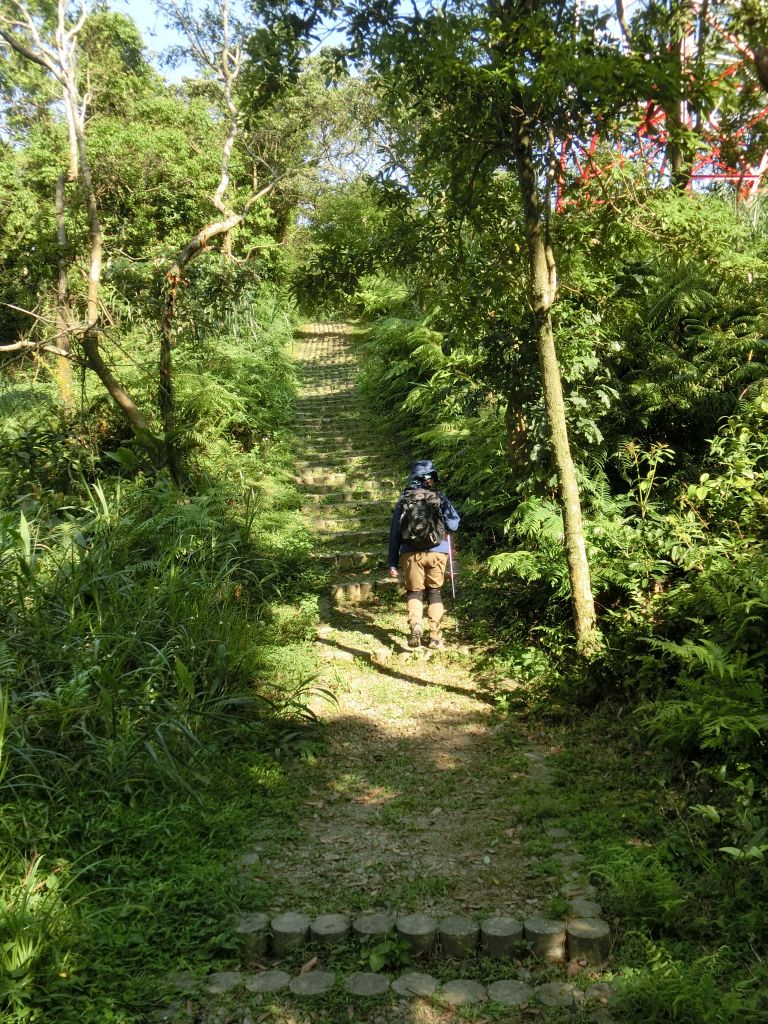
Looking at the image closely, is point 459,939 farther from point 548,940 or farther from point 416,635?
point 416,635

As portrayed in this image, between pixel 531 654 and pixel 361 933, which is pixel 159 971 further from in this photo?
pixel 531 654

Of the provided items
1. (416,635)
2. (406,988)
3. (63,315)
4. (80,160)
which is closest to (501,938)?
(406,988)

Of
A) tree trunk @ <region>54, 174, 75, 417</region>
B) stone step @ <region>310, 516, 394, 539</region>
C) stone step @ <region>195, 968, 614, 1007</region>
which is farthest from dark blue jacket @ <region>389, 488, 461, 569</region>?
tree trunk @ <region>54, 174, 75, 417</region>

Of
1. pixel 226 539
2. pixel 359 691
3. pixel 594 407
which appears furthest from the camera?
pixel 226 539

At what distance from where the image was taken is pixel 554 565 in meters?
6.77

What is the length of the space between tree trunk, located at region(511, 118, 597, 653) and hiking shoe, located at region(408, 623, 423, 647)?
1.74 meters

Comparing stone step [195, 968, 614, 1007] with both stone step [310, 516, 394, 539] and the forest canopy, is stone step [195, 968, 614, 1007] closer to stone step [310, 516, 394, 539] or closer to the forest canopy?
the forest canopy

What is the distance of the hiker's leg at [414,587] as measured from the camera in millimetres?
7277

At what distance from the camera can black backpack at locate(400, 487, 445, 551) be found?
7234mm

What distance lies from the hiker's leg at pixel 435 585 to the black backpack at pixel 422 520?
13 centimetres

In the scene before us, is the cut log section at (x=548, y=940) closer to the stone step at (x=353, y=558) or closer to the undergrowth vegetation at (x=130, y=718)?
the undergrowth vegetation at (x=130, y=718)

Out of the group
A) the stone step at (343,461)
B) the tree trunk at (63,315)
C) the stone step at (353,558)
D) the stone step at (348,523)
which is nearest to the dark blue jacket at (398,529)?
the stone step at (353,558)

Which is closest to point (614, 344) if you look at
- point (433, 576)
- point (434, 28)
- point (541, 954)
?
point (433, 576)

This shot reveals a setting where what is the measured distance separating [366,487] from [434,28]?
7.11 metres
